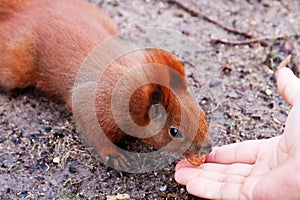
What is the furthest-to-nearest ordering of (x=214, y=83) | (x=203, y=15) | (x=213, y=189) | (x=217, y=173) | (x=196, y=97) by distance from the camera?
(x=203, y=15) → (x=214, y=83) → (x=196, y=97) → (x=217, y=173) → (x=213, y=189)

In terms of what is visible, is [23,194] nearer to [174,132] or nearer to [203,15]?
[174,132]

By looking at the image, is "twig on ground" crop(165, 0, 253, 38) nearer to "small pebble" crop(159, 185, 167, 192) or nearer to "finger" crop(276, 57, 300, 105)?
"finger" crop(276, 57, 300, 105)

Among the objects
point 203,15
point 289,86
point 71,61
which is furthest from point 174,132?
point 203,15

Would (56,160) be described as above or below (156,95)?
below

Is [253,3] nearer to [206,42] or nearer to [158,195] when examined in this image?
[206,42]

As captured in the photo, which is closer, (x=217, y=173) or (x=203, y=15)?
(x=217, y=173)

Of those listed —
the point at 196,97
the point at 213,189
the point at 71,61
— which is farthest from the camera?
the point at 196,97

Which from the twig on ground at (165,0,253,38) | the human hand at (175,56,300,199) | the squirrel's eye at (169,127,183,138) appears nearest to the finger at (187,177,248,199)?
the human hand at (175,56,300,199)
